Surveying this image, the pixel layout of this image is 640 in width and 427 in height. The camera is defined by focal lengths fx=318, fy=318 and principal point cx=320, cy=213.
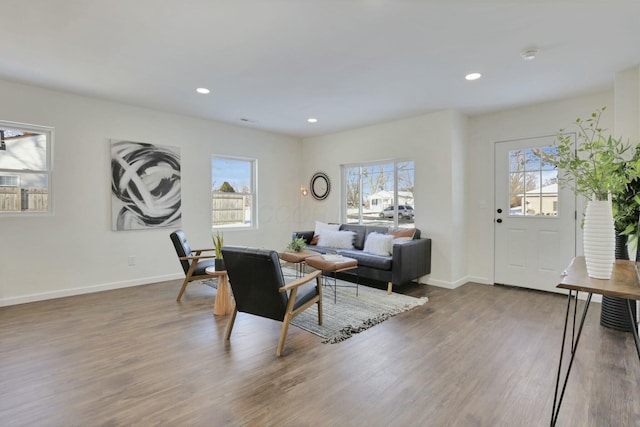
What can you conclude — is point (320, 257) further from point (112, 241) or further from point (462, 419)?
point (112, 241)

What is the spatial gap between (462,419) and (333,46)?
2833mm

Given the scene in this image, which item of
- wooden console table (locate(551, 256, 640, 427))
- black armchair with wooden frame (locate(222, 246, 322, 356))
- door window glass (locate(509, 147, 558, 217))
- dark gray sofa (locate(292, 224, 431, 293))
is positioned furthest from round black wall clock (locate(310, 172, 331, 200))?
wooden console table (locate(551, 256, 640, 427))

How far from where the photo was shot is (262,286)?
255 centimetres

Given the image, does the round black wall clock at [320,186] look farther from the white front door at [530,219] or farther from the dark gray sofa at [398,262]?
the white front door at [530,219]

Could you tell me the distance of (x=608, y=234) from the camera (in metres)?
1.57

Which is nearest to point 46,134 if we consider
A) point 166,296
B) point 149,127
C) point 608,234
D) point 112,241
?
point 149,127

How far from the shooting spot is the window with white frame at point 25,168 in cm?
370

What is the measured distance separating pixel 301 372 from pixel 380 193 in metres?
3.81

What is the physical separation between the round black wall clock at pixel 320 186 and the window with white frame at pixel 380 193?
1.25ft

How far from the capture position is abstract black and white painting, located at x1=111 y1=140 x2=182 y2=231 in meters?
4.40

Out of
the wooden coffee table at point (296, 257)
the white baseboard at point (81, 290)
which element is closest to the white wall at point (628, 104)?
the wooden coffee table at point (296, 257)

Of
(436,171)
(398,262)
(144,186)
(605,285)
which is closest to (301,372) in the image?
(605,285)

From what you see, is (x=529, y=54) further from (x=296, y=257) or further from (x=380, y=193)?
(x=296, y=257)

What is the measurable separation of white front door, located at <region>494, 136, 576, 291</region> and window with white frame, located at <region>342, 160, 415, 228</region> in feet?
4.18
